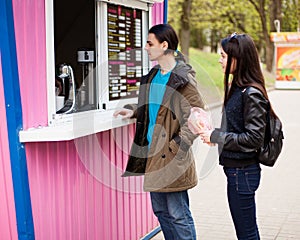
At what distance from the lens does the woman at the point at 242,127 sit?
302 centimetres

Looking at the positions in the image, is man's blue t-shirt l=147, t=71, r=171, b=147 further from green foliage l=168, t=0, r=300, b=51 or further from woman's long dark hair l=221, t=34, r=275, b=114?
green foliage l=168, t=0, r=300, b=51

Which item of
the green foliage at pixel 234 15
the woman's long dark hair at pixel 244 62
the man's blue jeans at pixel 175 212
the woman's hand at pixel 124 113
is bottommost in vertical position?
the man's blue jeans at pixel 175 212

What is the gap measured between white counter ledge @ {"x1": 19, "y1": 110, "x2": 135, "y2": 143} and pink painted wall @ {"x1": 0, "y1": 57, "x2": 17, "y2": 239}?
4.7 inches

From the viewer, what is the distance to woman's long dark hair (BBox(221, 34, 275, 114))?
3.09m

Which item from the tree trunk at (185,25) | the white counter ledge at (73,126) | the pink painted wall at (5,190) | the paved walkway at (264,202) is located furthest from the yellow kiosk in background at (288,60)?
the pink painted wall at (5,190)

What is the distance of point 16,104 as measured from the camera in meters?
2.89

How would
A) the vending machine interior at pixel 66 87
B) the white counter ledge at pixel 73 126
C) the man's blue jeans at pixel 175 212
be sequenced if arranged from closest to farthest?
the white counter ledge at pixel 73 126 → the man's blue jeans at pixel 175 212 → the vending machine interior at pixel 66 87

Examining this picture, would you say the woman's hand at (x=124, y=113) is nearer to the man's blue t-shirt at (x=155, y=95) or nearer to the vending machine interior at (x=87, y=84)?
the vending machine interior at (x=87, y=84)

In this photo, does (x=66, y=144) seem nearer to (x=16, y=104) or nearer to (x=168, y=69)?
(x=16, y=104)

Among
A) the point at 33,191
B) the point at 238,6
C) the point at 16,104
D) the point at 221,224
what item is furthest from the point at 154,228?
the point at 238,6

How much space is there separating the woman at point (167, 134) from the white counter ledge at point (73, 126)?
250 mm

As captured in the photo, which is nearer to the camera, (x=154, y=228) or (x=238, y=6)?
(x=154, y=228)

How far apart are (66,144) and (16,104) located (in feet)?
1.75

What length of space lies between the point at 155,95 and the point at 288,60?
19791 millimetres
